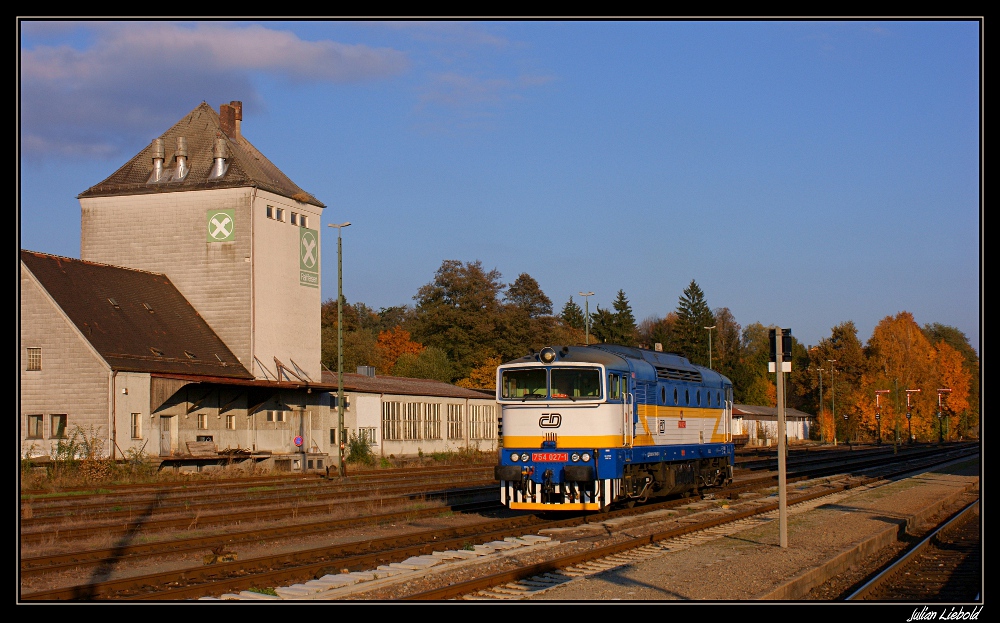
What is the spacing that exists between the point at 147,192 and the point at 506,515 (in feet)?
115

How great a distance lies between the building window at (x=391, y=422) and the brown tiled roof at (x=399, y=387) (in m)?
0.80

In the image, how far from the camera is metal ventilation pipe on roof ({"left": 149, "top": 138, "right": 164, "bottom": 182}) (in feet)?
168

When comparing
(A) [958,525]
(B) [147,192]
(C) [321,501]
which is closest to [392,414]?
(B) [147,192]

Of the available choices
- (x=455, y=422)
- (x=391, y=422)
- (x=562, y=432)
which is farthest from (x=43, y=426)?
(x=562, y=432)

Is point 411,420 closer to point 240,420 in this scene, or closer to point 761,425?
point 240,420

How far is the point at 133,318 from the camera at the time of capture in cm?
4400

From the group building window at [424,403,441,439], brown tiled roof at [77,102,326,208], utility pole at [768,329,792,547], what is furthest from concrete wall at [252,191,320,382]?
utility pole at [768,329,792,547]

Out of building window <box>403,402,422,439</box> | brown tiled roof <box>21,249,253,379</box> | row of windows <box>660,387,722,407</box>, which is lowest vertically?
building window <box>403,402,422,439</box>

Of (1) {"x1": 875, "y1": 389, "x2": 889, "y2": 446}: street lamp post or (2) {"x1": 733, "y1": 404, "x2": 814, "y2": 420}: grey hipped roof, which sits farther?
(1) {"x1": 875, "y1": 389, "x2": 889, "y2": 446}: street lamp post

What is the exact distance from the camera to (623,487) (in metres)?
20.9

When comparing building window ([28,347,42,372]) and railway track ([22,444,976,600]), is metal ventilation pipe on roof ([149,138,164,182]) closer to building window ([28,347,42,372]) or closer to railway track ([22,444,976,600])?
building window ([28,347,42,372])

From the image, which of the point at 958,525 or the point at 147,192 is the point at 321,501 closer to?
the point at 958,525

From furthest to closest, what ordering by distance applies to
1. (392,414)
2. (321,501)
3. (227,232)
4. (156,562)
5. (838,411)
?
(838,411)
(392,414)
(227,232)
(321,501)
(156,562)

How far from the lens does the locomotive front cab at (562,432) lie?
2014 cm
